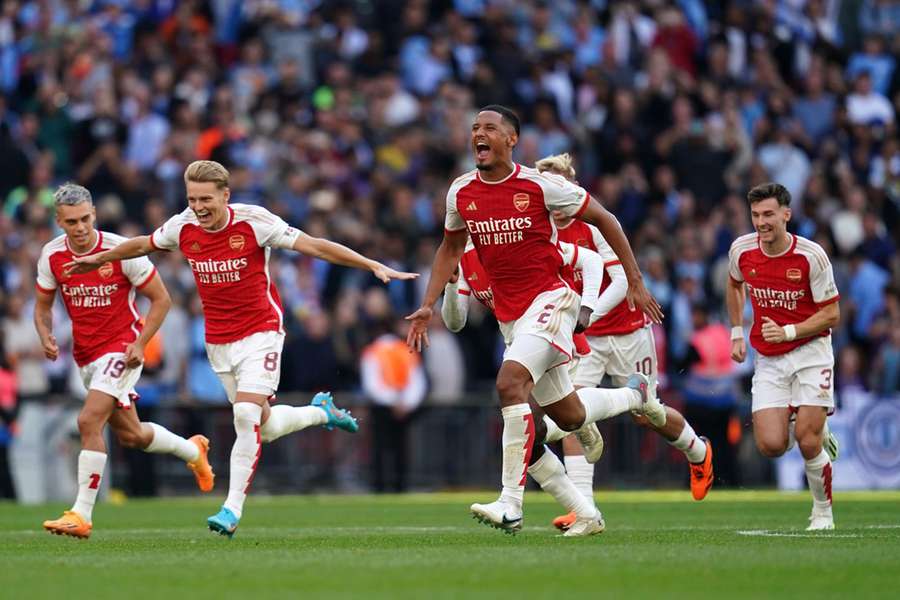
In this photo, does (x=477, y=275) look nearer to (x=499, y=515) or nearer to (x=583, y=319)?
(x=583, y=319)

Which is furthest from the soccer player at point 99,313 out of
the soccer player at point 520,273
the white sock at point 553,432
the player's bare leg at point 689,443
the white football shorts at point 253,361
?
the player's bare leg at point 689,443

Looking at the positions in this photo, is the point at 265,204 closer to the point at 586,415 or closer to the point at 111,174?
the point at 111,174

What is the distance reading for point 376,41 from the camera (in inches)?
997

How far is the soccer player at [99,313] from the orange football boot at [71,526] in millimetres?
585

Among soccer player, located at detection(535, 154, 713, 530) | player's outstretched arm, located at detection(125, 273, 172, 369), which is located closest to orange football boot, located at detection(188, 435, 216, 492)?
player's outstretched arm, located at detection(125, 273, 172, 369)

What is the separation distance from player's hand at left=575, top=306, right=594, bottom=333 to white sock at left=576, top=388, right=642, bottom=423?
1.38 ft

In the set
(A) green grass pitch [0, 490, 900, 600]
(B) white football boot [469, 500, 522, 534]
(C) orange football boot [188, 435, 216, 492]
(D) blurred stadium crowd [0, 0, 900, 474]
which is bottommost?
(A) green grass pitch [0, 490, 900, 600]

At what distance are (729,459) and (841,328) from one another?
2.38 m

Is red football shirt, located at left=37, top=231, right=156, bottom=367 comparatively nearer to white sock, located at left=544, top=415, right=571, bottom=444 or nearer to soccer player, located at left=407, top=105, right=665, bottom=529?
soccer player, located at left=407, top=105, right=665, bottom=529

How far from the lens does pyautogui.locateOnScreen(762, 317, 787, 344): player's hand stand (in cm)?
1308

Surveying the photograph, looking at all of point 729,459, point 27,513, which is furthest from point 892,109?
point 27,513

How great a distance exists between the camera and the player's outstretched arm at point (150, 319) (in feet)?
42.3

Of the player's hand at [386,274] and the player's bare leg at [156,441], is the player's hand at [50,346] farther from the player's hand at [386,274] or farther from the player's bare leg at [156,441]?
the player's hand at [386,274]

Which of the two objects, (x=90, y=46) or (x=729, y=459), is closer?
(x=729, y=459)
